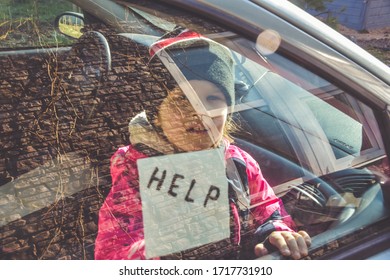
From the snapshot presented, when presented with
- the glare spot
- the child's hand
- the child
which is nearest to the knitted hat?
the child

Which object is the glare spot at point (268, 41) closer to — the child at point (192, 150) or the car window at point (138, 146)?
the car window at point (138, 146)

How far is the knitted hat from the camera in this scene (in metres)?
1.23

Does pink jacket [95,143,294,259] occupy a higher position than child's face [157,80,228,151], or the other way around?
child's face [157,80,228,151]

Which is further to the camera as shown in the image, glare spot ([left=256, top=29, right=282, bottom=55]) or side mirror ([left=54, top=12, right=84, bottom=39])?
side mirror ([left=54, top=12, right=84, bottom=39])

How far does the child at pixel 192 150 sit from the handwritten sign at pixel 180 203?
0.02 m

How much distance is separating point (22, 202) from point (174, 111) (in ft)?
1.48

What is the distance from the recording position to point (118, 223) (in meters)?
1.15

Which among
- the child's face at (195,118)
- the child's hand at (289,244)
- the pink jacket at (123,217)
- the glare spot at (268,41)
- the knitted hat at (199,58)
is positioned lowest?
the child's hand at (289,244)

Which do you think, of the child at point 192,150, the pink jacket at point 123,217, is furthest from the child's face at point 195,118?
the pink jacket at point 123,217

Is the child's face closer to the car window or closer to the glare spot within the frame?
the car window

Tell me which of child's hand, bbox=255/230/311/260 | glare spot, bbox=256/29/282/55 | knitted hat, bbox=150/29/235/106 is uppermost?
glare spot, bbox=256/29/282/55

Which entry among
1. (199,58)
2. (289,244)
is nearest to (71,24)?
(199,58)

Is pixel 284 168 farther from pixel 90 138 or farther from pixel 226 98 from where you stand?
pixel 90 138

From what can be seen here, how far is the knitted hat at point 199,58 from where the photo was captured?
4.04 ft
